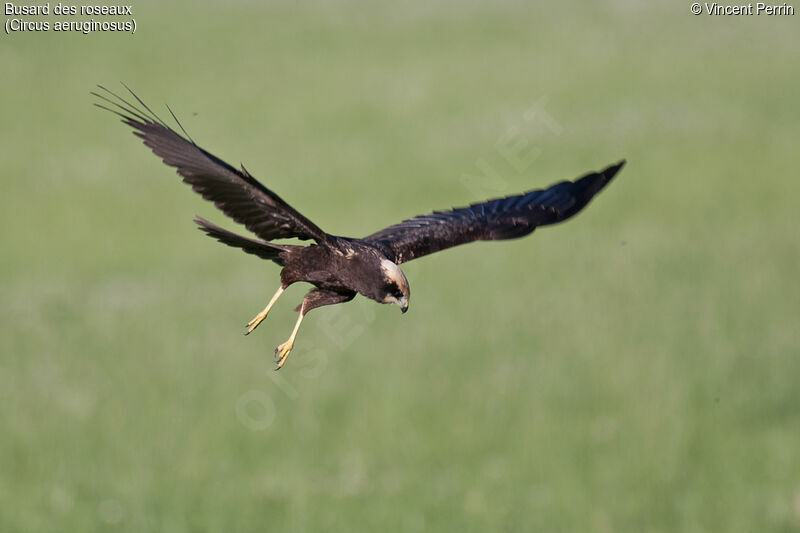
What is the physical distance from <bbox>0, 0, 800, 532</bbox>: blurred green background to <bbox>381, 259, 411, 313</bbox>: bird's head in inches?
256

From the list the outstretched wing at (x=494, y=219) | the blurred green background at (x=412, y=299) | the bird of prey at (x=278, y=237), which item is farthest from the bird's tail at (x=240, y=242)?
the blurred green background at (x=412, y=299)

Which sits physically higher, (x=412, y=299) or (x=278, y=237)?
(x=412, y=299)

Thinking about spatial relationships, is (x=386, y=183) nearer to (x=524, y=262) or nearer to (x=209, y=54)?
(x=524, y=262)

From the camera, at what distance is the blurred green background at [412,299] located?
1720cm

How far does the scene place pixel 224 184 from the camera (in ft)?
7.14

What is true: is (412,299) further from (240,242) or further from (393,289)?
(240,242)

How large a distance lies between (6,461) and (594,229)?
640 inches

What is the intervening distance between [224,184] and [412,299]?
18.7 meters

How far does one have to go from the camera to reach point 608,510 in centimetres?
1712

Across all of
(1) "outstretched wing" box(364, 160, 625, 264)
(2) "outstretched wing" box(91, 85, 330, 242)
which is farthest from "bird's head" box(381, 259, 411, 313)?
(1) "outstretched wing" box(364, 160, 625, 264)

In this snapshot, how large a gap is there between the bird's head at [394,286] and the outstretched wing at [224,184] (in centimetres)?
15

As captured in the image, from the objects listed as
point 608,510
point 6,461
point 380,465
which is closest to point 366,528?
point 380,465

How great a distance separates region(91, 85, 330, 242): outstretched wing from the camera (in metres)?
2.04

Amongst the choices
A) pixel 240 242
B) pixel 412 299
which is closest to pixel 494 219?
pixel 240 242
